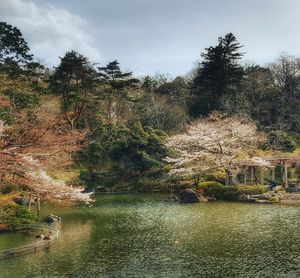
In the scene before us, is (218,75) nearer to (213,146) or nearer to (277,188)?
(213,146)

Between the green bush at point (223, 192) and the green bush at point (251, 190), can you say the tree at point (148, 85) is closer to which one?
the green bush at point (223, 192)

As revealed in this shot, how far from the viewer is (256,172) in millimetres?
47750

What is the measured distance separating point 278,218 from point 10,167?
64.6ft

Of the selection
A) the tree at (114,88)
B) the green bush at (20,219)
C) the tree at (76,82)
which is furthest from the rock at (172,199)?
the tree at (114,88)

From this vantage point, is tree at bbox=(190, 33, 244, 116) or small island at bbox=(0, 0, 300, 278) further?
tree at bbox=(190, 33, 244, 116)

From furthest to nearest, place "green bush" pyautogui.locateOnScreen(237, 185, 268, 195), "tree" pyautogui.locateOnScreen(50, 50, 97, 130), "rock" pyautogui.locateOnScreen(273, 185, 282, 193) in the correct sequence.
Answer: "tree" pyautogui.locateOnScreen(50, 50, 97, 130)
"rock" pyautogui.locateOnScreen(273, 185, 282, 193)
"green bush" pyautogui.locateOnScreen(237, 185, 268, 195)

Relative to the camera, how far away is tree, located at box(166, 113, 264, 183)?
43.2 metres

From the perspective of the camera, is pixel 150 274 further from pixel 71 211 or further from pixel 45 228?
pixel 71 211

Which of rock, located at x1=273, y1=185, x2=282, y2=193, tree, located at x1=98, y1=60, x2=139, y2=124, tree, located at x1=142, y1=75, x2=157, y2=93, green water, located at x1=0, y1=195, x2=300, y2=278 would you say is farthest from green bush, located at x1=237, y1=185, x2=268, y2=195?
tree, located at x1=142, y1=75, x2=157, y2=93

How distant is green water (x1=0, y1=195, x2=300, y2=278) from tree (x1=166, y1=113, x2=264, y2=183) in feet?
34.6

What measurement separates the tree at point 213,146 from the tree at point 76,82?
1492cm

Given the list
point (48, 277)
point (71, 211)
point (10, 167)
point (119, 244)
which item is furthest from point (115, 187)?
point (10, 167)

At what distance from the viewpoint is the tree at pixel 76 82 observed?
52500mm

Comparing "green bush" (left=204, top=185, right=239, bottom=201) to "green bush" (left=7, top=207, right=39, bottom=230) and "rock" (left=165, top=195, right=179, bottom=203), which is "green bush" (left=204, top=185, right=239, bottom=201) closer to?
"rock" (left=165, top=195, right=179, bottom=203)
